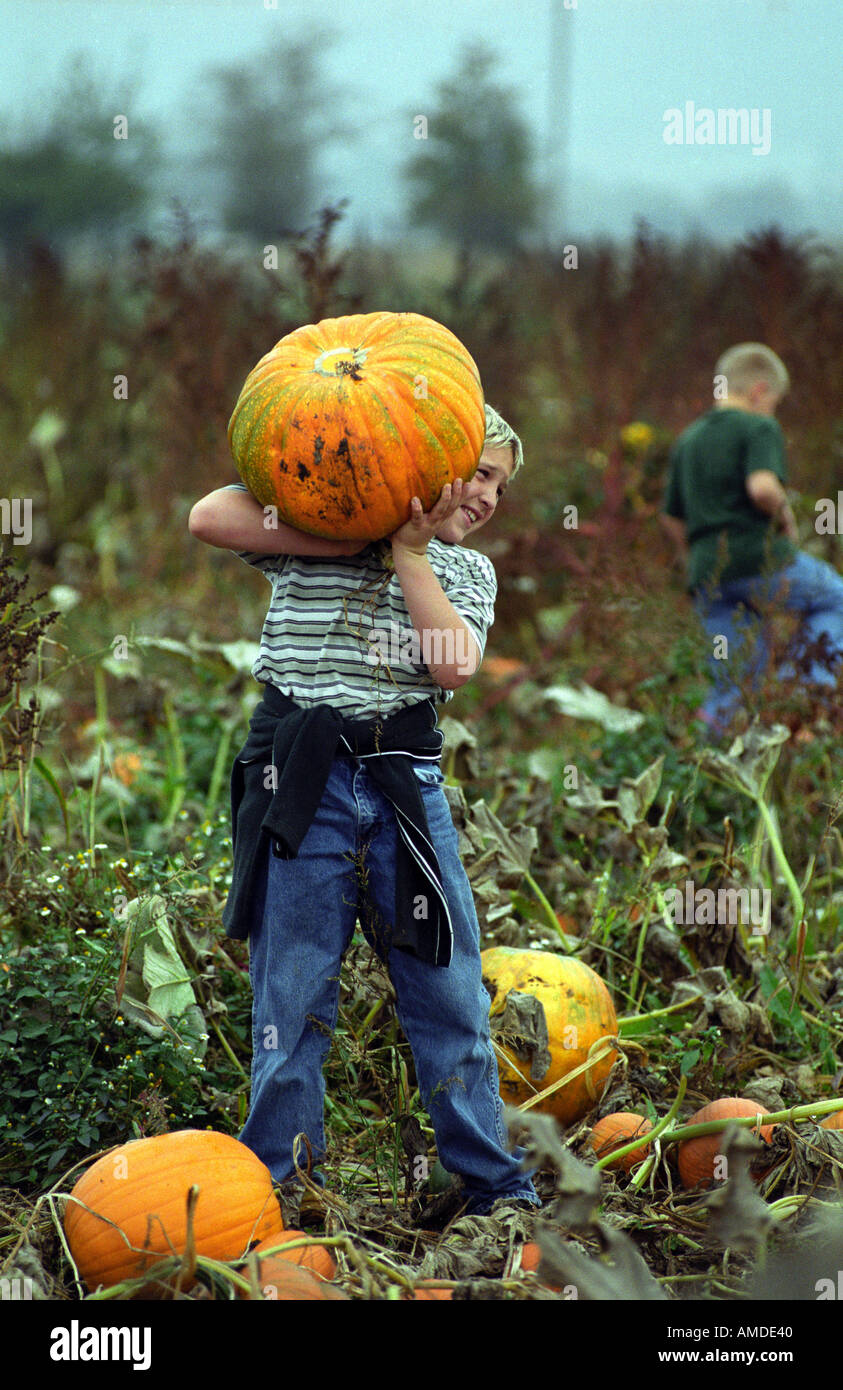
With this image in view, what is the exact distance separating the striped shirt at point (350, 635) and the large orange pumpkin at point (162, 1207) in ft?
2.52

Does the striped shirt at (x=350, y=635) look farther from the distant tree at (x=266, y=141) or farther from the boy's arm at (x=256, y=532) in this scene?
the distant tree at (x=266, y=141)

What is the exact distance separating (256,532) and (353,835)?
54 cm

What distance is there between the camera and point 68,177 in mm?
14992

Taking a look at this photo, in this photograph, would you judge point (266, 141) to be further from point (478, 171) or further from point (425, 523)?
point (425, 523)

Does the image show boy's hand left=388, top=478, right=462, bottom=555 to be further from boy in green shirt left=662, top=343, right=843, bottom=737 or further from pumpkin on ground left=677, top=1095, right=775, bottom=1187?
boy in green shirt left=662, top=343, right=843, bottom=737

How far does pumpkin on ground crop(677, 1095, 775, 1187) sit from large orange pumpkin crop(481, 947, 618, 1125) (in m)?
0.25

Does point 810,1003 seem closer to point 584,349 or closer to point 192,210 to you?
point 192,210

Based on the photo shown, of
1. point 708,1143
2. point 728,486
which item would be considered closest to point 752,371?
point 728,486

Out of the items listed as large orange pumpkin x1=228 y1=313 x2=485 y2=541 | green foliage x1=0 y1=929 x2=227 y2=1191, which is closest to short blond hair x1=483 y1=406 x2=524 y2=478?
large orange pumpkin x1=228 y1=313 x2=485 y2=541

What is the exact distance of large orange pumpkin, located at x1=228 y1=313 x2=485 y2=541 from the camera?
80.9 inches

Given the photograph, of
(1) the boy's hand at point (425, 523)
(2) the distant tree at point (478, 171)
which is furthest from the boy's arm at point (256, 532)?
(2) the distant tree at point (478, 171)

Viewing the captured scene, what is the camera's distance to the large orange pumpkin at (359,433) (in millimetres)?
2055

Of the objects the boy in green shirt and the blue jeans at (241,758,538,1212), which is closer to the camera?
the blue jeans at (241,758,538,1212)
